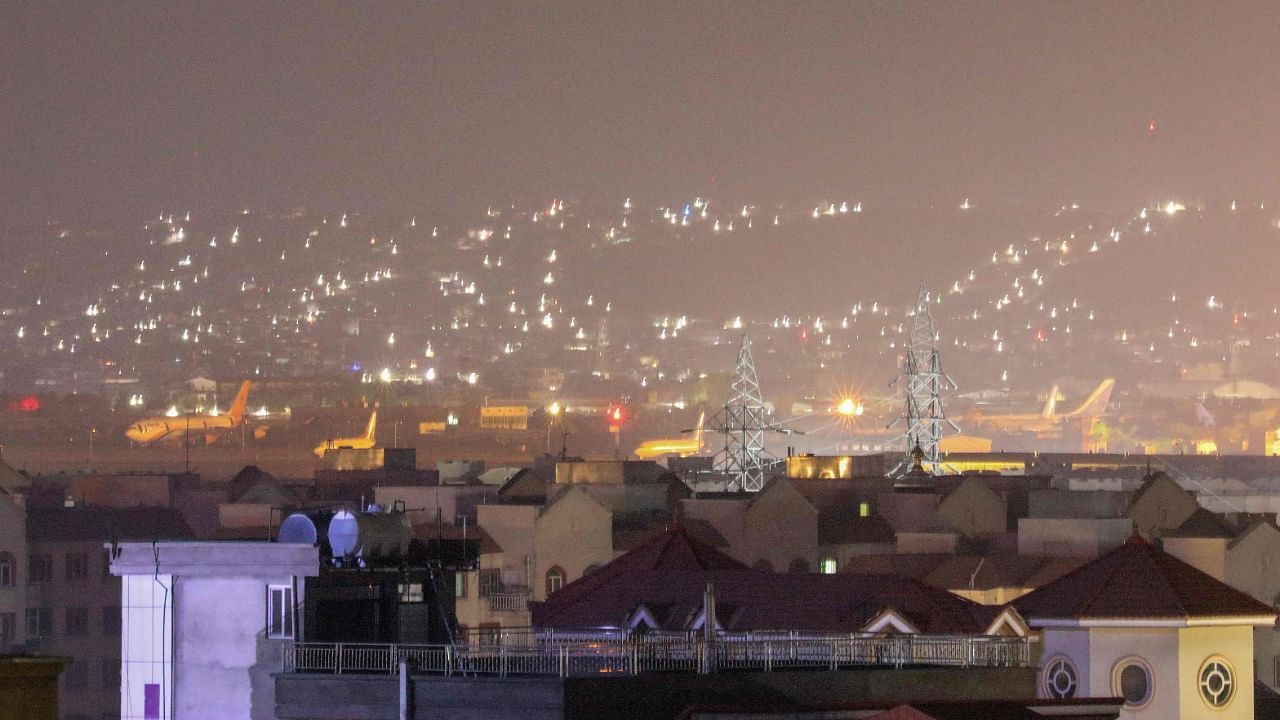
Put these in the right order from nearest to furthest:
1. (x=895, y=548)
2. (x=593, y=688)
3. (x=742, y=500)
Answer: (x=593, y=688) < (x=895, y=548) < (x=742, y=500)

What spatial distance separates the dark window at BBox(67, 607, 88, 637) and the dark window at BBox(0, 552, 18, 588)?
60.1 inches

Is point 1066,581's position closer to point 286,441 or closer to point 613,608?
point 613,608

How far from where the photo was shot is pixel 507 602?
39656 mm

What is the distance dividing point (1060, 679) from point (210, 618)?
246 inches

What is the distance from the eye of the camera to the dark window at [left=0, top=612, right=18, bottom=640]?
49438 millimetres

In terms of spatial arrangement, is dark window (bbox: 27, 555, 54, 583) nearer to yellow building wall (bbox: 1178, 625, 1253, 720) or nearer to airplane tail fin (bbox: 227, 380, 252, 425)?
yellow building wall (bbox: 1178, 625, 1253, 720)

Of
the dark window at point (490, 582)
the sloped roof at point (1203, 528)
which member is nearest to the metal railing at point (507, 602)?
the dark window at point (490, 582)

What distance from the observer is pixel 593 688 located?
1758 cm

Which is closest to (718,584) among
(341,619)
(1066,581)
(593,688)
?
(1066,581)

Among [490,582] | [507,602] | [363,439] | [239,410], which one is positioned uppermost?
[239,410]

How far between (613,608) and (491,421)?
146243 mm

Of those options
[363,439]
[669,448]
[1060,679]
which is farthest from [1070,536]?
[363,439]

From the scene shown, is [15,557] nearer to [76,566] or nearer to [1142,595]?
[76,566]

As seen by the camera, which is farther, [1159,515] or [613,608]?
[1159,515]
